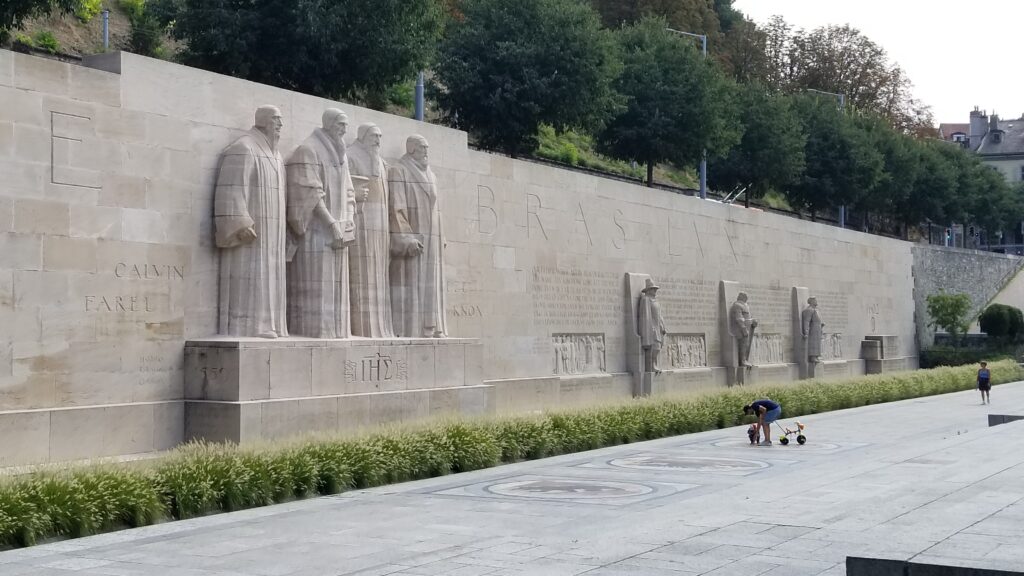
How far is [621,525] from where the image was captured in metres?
10.4

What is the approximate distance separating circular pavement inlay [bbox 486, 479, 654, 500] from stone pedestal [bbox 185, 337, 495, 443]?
3.17 metres

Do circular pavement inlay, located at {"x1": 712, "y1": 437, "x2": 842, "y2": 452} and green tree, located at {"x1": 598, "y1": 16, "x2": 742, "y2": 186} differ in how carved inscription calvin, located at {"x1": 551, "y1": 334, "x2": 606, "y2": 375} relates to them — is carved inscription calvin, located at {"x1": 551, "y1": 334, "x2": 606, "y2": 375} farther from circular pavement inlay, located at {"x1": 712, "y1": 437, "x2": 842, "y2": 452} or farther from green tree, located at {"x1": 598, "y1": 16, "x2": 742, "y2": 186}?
green tree, located at {"x1": 598, "y1": 16, "x2": 742, "y2": 186}

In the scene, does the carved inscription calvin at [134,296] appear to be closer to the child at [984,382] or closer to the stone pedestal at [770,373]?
the stone pedestal at [770,373]

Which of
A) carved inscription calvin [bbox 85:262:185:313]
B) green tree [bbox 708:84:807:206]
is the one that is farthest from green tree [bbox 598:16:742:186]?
carved inscription calvin [bbox 85:262:185:313]

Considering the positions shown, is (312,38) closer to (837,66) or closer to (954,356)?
→ (954,356)

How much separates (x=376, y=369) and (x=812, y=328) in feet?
66.2

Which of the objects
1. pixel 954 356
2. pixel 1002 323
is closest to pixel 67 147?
pixel 954 356

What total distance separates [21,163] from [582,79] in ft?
62.4

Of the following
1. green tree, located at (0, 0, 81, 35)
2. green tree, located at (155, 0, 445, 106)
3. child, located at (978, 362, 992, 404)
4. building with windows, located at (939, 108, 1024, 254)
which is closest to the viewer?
green tree, located at (0, 0, 81, 35)

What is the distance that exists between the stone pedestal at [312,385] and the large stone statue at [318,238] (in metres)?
0.48

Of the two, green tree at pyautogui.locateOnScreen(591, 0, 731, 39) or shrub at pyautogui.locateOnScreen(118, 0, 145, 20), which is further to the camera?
green tree at pyautogui.locateOnScreen(591, 0, 731, 39)

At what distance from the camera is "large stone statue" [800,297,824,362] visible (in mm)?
34562

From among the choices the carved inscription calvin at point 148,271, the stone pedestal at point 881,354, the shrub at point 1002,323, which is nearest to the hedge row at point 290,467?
the carved inscription calvin at point 148,271

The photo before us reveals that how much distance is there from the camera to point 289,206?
1680cm
